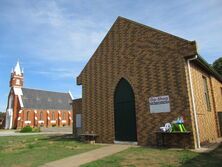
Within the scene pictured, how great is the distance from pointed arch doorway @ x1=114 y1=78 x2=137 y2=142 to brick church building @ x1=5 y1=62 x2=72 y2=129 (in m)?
50.7

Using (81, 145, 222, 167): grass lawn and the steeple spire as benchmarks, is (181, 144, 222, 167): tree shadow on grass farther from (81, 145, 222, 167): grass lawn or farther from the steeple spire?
the steeple spire

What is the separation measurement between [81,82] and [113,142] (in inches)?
226

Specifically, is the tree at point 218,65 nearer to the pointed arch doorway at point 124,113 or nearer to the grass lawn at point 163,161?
the pointed arch doorway at point 124,113

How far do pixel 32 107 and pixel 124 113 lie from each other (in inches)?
2116

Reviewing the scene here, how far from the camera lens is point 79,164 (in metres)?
8.27

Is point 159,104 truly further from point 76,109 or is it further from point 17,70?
point 17,70

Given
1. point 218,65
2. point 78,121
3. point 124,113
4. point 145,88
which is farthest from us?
point 218,65

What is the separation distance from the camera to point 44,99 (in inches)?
2670

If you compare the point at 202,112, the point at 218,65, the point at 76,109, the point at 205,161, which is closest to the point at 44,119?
the point at 76,109

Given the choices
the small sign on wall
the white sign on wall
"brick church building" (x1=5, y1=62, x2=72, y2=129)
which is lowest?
the white sign on wall

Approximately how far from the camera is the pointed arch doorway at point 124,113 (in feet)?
45.8

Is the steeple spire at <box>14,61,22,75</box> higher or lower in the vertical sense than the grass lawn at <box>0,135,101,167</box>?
higher

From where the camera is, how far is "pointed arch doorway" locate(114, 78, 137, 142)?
13964 mm

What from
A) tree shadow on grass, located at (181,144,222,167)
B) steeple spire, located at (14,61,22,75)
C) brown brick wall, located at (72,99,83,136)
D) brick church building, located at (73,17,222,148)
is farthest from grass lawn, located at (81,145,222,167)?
steeple spire, located at (14,61,22,75)
